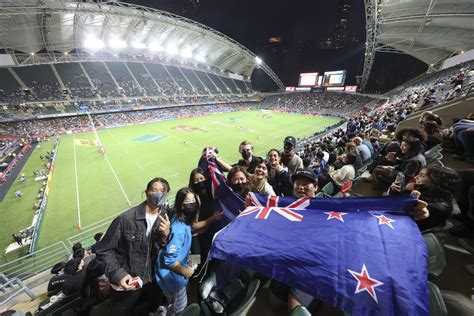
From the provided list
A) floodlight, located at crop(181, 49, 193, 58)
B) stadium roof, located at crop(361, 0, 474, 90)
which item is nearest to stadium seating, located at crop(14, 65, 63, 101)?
floodlight, located at crop(181, 49, 193, 58)

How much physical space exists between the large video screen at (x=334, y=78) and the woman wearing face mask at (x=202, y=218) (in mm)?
64283

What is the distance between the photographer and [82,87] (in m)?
44.3

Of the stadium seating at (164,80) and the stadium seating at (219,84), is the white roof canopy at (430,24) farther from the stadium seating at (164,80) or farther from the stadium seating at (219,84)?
the stadium seating at (164,80)

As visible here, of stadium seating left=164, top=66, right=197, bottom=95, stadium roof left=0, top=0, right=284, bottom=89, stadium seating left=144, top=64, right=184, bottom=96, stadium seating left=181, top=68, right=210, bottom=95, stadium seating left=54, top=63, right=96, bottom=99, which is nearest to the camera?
stadium roof left=0, top=0, right=284, bottom=89

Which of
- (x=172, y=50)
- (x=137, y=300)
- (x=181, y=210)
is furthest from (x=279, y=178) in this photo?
(x=172, y=50)

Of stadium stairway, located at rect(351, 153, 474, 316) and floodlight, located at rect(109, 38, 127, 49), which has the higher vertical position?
floodlight, located at rect(109, 38, 127, 49)

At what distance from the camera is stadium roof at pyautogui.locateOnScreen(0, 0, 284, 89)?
91.1ft

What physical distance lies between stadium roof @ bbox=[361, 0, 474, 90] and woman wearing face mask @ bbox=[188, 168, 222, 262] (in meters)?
33.9

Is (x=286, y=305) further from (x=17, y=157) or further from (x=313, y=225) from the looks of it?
(x=17, y=157)

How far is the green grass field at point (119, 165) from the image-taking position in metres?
13.1

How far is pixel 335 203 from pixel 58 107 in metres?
50.6

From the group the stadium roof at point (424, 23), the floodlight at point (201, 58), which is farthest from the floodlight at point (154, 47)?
the stadium roof at point (424, 23)

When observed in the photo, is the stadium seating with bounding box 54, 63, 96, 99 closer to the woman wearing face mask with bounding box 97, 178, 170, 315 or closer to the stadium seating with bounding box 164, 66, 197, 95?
the stadium seating with bounding box 164, 66, 197, 95

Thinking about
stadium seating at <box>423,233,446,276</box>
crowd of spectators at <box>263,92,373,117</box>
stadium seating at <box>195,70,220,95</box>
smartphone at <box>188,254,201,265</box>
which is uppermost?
stadium seating at <box>195,70,220,95</box>
